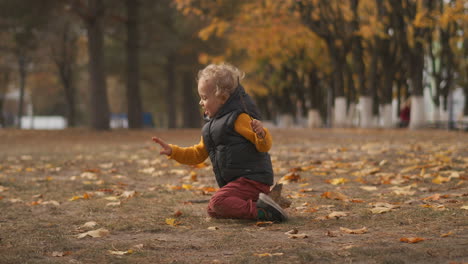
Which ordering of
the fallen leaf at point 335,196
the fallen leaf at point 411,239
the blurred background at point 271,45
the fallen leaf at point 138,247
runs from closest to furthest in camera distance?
1. the fallen leaf at point 411,239
2. the fallen leaf at point 138,247
3. the fallen leaf at point 335,196
4. the blurred background at point 271,45

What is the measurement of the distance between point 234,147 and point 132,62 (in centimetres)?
2587

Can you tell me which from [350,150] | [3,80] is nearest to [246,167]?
[350,150]

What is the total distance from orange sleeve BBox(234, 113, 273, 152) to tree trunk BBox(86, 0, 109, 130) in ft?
72.8

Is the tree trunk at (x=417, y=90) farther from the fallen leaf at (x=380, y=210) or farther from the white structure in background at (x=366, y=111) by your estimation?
the fallen leaf at (x=380, y=210)

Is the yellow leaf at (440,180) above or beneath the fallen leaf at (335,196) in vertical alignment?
above

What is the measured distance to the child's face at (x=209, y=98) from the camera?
5.10 meters

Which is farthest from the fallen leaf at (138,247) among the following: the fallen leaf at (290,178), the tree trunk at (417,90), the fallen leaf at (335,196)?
the tree trunk at (417,90)

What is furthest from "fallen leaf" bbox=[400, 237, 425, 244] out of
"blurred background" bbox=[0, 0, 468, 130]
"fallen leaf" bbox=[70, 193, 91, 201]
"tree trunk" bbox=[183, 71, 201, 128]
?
"tree trunk" bbox=[183, 71, 201, 128]

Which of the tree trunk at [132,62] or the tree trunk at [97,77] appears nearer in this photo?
the tree trunk at [97,77]

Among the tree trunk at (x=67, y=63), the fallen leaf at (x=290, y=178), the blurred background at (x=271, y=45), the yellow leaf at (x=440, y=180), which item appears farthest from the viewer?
the tree trunk at (x=67, y=63)

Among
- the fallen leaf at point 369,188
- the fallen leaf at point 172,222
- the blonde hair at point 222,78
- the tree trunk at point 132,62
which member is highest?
the tree trunk at point 132,62

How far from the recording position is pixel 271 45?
3130cm

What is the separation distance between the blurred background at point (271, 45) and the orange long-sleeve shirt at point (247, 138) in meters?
17.2

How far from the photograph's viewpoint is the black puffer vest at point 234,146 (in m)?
5.10
